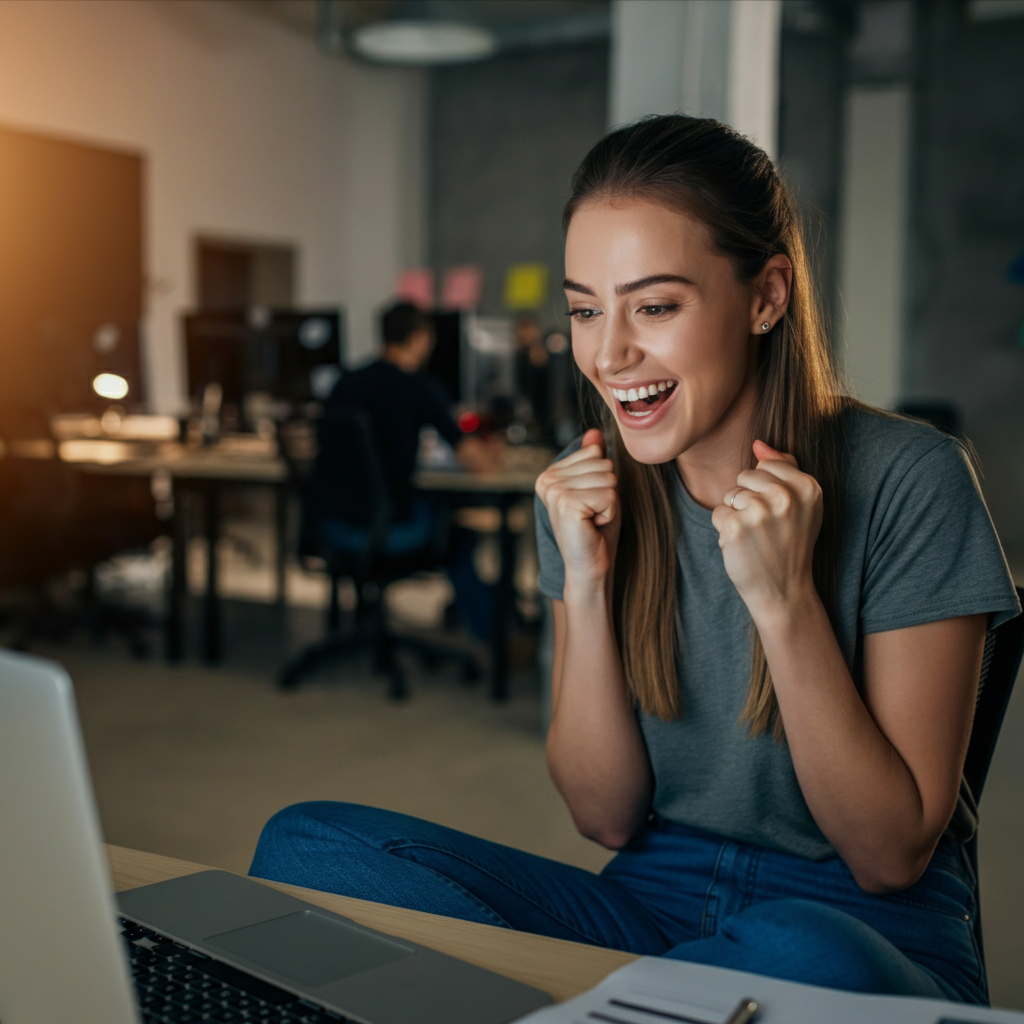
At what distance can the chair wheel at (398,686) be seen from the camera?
3506 millimetres

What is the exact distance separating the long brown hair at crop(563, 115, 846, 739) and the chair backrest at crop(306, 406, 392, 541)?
224 cm

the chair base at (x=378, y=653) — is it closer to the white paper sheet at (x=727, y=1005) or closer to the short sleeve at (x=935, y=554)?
the short sleeve at (x=935, y=554)

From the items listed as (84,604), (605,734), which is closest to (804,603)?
(605,734)

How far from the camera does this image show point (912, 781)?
3.03ft

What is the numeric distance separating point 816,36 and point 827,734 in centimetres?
641

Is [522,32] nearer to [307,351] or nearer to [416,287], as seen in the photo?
[416,287]

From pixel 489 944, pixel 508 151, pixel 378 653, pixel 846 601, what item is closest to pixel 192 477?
pixel 378 653

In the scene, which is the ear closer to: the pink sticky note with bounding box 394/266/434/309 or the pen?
the pen

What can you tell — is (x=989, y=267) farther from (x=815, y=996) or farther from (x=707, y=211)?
(x=815, y=996)

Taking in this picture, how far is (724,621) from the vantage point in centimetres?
107

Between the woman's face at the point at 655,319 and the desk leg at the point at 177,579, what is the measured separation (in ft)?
10.6

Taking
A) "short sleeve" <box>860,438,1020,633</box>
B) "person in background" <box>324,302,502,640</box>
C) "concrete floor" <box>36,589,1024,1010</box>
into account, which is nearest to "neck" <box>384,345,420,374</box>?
"person in background" <box>324,302,502,640</box>

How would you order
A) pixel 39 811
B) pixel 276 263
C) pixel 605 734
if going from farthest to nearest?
pixel 276 263 < pixel 605 734 < pixel 39 811

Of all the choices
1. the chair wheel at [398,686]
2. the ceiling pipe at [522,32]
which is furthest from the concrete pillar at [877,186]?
the chair wheel at [398,686]
